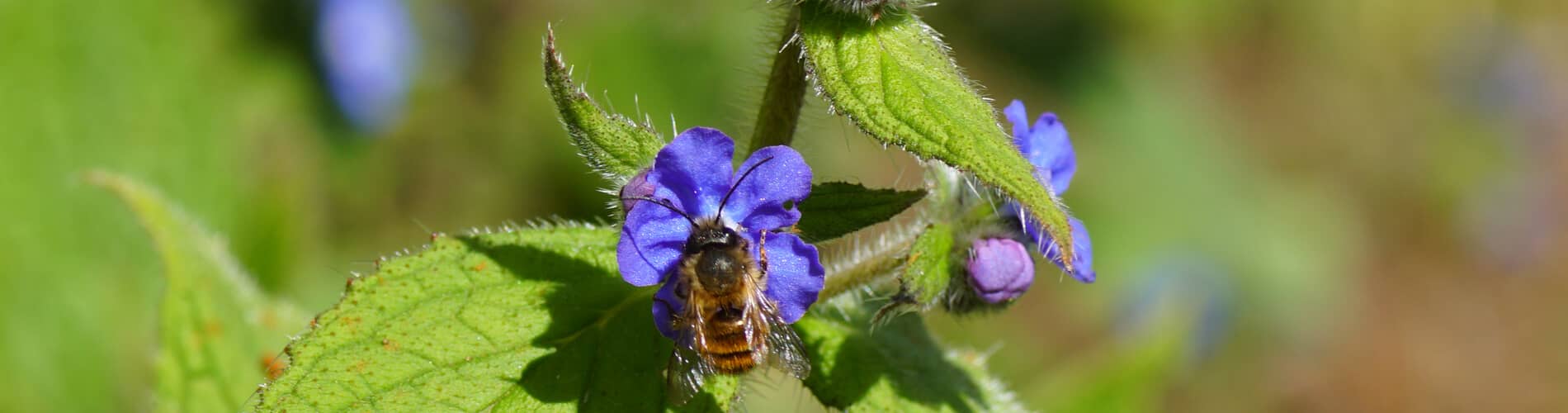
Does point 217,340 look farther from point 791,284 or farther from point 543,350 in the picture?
point 791,284

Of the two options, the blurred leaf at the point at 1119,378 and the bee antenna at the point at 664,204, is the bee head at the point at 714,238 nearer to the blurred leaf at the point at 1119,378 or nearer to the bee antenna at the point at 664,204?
the bee antenna at the point at 664,204

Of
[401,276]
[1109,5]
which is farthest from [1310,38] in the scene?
[401,276]

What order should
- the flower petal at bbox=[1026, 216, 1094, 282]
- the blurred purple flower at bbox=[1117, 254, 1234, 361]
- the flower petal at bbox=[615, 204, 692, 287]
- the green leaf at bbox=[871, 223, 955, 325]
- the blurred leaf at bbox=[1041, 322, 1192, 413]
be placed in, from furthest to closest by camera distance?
the blurred purple flower at bbox=[1117, 254, 1234, 361] → the blurred leaf at bbox=[1041, 322, 1192, 413] → the flower petal at bbox=[1026, 216, 1094, 282] → the green leaf at bbox=[871, 223, 955, 325] → the flower petal at bbox=[615, 204, 692, 287]

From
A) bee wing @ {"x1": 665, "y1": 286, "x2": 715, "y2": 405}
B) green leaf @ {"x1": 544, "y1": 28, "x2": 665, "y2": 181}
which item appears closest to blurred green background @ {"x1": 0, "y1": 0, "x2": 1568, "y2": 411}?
green leaf @ {"x1": 544, "y1": 28, "x2": 665, "y2": 181}

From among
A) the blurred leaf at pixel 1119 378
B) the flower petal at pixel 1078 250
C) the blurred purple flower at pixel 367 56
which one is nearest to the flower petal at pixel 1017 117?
the flower petal at pixel 1078 250

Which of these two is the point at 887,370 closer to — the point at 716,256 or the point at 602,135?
the point at 716,256

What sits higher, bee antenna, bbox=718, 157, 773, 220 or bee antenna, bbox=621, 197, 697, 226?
bee antenna, bbox=718, 157, 773, 220

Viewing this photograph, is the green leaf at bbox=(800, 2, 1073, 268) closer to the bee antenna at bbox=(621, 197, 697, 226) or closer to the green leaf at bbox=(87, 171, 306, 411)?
the bee antenna at bbox=(621, 197, 697, 226)
